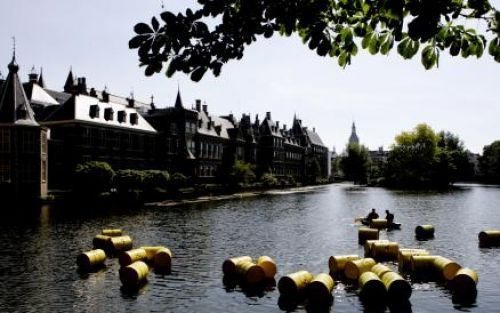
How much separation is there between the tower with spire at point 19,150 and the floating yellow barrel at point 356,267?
42.7m

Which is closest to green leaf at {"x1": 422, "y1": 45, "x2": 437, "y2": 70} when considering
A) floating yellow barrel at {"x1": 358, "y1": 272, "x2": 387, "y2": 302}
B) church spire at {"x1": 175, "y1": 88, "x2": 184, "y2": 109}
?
floating yellow barrel at {"x1": 358, "y1": 272, "x2": 387, "y2": 302}

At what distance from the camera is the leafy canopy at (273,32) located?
15.6 feet

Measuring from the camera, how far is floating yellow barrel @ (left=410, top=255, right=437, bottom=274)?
18312mm

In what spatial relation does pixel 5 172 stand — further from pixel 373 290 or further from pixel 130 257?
pixel 373 290

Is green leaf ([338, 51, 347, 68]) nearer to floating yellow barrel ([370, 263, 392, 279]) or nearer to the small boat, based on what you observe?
floating yellow barrel ([370, 263, 392, 279])

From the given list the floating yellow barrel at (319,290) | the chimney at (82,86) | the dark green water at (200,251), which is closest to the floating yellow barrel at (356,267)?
the dark green water at (200,251)

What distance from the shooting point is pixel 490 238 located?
1014 inches

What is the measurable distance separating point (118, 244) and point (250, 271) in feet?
28.5

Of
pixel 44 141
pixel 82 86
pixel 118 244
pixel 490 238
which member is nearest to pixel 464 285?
pixel 490 238

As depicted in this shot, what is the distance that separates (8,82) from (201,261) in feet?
140

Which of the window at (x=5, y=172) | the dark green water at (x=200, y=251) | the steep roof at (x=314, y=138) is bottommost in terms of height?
the dark green water at (x=200, y=251)

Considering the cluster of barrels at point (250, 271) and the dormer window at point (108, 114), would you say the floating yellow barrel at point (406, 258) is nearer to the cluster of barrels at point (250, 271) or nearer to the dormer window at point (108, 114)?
the cluster of barrels at point (250, 271)

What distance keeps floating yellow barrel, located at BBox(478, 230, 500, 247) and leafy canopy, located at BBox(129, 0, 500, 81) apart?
23.6 metres

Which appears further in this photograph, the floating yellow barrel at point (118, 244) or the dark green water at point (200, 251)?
the floating yellow barrel at point (118, 244)
